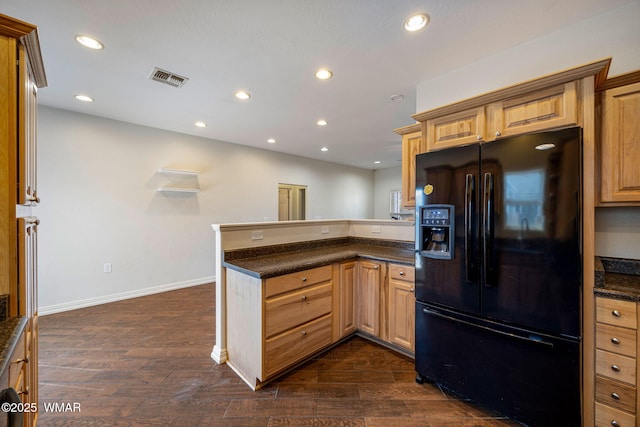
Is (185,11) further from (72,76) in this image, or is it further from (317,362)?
(317,362)

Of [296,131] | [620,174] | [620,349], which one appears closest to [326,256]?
[620,349]

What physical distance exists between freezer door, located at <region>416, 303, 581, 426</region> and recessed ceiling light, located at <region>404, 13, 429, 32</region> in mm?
2102

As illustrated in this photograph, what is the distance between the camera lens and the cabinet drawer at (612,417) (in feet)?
4.30

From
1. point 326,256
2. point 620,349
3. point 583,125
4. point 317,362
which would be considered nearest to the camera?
point 620,349

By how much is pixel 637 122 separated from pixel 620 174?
0.99 feet

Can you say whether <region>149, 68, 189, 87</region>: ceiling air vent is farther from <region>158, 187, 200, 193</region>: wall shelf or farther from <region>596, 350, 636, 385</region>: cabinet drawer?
<region>596, 350, 636, 385</region>: cabinet drawer

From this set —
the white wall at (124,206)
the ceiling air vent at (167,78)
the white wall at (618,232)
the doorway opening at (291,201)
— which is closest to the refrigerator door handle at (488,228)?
the white wall at (618,232)

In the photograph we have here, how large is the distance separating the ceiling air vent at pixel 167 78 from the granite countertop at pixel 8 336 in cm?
232

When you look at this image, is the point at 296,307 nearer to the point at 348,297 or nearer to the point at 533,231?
the point at 348,297

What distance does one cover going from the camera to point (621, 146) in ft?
4.86

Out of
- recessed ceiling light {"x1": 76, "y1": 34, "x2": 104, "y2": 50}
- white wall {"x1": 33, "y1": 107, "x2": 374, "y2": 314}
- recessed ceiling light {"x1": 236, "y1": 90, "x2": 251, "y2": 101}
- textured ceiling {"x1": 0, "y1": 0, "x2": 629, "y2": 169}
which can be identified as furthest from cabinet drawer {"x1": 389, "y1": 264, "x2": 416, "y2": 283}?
white wall {"x1": 33, "y1": 107, "x2": 374, "y2": 314}

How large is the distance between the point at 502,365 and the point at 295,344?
4.86ft

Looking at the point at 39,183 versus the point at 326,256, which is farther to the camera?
the point at 39,183

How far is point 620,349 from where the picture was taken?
4.34ft
